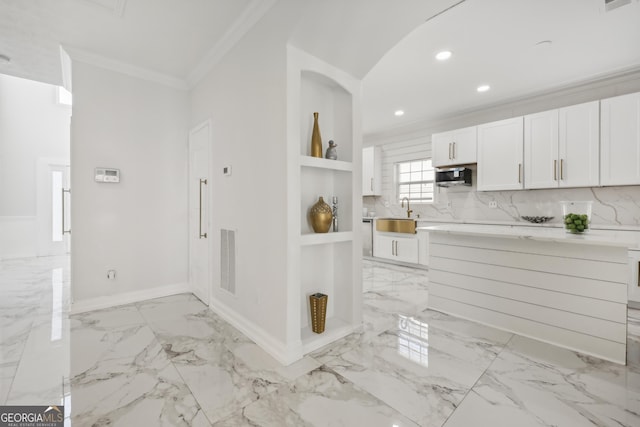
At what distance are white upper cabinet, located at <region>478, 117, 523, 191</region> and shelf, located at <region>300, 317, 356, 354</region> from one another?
3.41 m

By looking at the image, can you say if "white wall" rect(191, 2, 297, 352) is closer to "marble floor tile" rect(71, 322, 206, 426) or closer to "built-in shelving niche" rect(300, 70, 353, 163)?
"built-in shelving niche" rect(300, 70, 353, 163)

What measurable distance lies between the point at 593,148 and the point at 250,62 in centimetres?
427

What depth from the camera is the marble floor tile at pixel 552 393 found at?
4.96 ft

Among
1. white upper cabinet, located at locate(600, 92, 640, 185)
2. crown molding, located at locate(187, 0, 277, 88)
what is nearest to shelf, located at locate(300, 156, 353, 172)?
crown molding, located at locate(187, 0, 277, 88)

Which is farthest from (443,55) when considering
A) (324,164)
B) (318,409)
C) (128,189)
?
(128,189)

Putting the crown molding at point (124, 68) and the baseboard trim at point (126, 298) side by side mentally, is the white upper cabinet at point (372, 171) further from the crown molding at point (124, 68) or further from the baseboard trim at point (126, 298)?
the baseboard trim at point (126, 298)

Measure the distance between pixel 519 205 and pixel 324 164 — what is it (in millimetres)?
3787

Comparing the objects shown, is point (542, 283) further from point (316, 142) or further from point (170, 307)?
point (170, 307)

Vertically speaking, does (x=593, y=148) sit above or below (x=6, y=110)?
below

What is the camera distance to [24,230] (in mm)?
5902

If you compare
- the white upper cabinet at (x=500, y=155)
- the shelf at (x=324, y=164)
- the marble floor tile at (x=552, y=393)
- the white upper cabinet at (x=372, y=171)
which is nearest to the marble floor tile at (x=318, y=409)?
the marble floor tile at (x=552, y=393)

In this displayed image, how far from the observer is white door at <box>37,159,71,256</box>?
237 inches

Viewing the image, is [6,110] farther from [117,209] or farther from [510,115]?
[510,115]

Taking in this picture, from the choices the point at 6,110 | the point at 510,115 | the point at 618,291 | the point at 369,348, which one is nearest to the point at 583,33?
the point at 510,115
